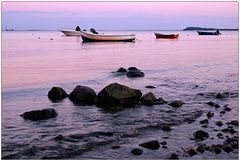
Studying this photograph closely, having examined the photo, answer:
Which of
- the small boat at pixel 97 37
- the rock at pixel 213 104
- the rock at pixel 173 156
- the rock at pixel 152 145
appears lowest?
the rock at pixel 173 156

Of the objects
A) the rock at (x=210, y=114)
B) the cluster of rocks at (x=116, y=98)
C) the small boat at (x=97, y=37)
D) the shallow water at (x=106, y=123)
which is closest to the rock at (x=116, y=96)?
the cluster of rocks at (x=116, y=98)

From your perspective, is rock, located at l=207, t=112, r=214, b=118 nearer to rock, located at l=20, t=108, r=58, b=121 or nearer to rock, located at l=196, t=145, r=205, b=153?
rock, located at l=196, t=145, r=205, b=153

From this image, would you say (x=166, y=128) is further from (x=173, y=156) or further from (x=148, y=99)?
(x=148, y=99)

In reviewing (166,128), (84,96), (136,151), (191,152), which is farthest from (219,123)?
(84,96)

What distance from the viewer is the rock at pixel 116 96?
1652 cm

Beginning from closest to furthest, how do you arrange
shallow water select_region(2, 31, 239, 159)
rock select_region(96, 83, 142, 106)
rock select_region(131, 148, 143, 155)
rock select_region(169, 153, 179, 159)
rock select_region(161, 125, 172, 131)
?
rock select_region(169, 153, 179, 159) < rock select_region(131, 148, 143, 155) < shallow water select_region(2, 31, 239, 159) < rock select_region(161, 125, 172, 131) < rock select_region(96, 83, 142, 106)

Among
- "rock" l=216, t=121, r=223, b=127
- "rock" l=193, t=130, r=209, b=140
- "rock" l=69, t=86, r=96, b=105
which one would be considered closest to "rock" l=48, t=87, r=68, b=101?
"rock" l=69, t=86, r=96, b=105

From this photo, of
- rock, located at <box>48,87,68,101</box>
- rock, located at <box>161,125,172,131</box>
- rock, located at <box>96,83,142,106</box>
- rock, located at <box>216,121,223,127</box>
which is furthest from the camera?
rock, located at <box>48,87,68,101</box>

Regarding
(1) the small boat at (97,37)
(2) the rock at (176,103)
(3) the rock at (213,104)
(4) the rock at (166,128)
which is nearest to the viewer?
(4) the rock at (166,128)

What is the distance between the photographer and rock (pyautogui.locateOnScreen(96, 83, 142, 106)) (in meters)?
16.5

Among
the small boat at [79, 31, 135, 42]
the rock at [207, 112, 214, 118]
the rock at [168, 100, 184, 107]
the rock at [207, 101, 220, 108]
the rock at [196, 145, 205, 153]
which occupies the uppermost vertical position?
the small boat at [79, 31, 135, 42]

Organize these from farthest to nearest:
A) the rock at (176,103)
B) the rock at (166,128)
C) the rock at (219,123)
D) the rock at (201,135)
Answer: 1. the rock at (176,103)
2. the rock at (219,123)
3. the rock at (166,128)
4. the rock at (201,135)

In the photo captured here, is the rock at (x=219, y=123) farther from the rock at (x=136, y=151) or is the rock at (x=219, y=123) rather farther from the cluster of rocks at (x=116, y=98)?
the rock at (x=136, y=151)

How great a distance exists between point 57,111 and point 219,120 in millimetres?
6162
